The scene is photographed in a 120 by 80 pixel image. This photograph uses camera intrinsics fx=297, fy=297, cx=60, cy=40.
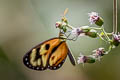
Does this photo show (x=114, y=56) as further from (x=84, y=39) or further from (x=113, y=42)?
(x=113, y=42)

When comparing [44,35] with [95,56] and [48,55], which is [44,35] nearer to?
[48,55]

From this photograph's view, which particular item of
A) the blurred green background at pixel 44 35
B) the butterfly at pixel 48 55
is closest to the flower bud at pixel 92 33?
the butterfly at pixel 48 55

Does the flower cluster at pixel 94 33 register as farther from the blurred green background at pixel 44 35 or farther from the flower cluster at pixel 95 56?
the blurred green background at pixel 44 35

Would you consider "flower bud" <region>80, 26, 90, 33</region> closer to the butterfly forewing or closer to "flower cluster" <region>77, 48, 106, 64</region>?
"flower cluster" <region>77, 48, 106, 64</region>

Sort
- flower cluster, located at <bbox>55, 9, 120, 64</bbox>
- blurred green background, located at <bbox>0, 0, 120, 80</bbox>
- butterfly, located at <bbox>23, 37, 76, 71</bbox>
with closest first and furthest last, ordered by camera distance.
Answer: flower cluster, located at <bbox>55, 9, 120, 64</bbox>
butterfly, located at <bbox>23, 37, 76, 71</bbox>
blurred green background, located at <bbox>0, 0, 120, 80</bbox>

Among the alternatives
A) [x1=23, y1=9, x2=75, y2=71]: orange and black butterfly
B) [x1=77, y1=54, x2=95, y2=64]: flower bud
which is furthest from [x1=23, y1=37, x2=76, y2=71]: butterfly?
[x1=77, y1=54, x2=95, y2=64]: flower bud

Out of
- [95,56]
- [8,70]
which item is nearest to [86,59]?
[95,56]

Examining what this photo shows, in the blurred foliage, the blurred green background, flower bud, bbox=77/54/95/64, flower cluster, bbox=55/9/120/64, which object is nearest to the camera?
flower cluster, bbox=55/9/120/64

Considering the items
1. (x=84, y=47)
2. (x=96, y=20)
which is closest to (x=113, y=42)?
(x=96, y=20)
